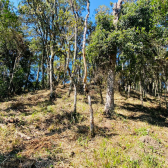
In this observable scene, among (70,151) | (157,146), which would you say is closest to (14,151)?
(70,151)

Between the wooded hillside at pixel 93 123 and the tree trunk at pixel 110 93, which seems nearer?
the wooded hillside at pixel 93 123

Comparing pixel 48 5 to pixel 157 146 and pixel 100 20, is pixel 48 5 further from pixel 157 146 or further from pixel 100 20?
pixel 157 146

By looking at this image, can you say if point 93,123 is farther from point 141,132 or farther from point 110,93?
point 110,93

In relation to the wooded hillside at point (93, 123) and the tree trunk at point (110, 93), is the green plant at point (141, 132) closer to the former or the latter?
the wooded hillside at point (93, 123)

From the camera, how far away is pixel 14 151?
16.6ft

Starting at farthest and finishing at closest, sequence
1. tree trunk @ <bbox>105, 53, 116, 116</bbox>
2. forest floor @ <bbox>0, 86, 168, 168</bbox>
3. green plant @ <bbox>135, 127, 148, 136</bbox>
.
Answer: tree trunk @ <bbox>105, 53, 116, 116</bbox> → green plant @ <bbox>135, 127, 148, 136</bbox> → forest floor @ <bbox>0, 86, 168, 168</bbox>

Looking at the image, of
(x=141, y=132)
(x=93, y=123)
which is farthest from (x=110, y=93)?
(x=93, y=123)

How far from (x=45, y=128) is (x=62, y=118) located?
1.38 meters

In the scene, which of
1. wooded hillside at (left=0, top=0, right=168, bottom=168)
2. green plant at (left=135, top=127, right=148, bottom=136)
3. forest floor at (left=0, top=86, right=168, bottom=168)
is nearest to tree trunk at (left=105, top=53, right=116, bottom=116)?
wooded hillside at (left=0, top=0, right=168, bottom=168)

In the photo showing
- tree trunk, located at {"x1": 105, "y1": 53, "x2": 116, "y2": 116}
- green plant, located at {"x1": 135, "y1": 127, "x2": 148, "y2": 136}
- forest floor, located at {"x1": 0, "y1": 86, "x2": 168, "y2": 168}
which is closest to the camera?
forest floor, located at {"x1": 0, "y1": 86, "x2": 168, "y2": 168}

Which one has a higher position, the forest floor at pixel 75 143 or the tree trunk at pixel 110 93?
the tree trunk at pixel 110 93

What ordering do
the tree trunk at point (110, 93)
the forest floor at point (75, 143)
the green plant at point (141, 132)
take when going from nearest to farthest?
the forest floor at point (75, 143), the green plant at point (141, 132), the tree trunk at point (110, 93)

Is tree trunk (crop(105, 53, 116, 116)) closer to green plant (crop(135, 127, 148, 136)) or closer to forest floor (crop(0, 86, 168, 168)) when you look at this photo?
forest floor (crop(0, 86, 168, 168))

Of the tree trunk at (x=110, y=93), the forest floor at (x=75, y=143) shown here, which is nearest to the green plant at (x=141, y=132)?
the forest floor at (x=75, y=143)
